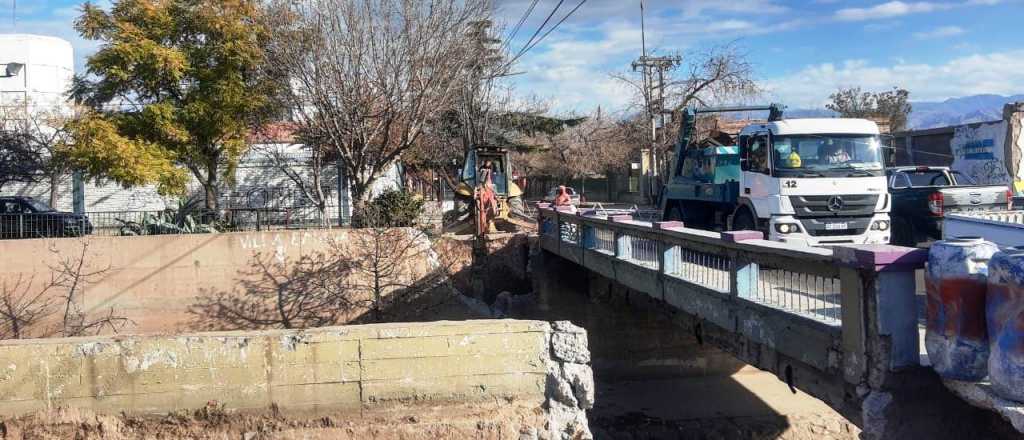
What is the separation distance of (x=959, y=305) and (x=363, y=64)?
1543 centimetres

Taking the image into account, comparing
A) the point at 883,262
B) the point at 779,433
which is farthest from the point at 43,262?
the point at 883,262

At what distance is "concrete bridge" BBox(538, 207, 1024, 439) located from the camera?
5.47 metres

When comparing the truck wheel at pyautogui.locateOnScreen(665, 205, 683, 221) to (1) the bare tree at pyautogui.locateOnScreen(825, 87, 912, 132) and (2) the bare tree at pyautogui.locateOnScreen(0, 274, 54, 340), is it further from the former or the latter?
(1) the bare tree at pyautogui.locateOnScreen(825, 87, 912, 132)

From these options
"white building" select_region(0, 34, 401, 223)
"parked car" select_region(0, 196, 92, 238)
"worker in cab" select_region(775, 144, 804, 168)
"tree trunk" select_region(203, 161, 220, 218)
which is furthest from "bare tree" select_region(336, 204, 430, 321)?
"worker in cab" select_region(775, 144, 804, 168)

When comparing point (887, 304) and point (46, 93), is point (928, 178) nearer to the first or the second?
point (887, 304)

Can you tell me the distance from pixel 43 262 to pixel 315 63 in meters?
7.14

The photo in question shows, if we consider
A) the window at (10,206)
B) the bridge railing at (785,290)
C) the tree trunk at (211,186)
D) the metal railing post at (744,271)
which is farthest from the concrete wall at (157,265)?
the metal railing post at (744,271)

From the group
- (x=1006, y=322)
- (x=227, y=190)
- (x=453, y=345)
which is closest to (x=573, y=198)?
(x=227, y=190)

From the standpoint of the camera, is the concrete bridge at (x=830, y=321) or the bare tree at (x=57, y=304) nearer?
the concrete bridge at (x=830, y=321)

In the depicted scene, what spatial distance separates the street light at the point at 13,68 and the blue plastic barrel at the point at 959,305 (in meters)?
39.4

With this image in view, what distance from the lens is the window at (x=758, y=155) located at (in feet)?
42.5

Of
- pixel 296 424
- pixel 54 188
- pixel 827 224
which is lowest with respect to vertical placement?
pixel 296 424

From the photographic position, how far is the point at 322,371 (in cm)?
754

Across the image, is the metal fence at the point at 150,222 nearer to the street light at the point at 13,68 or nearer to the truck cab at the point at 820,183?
the truck cab at the point at 820,183
